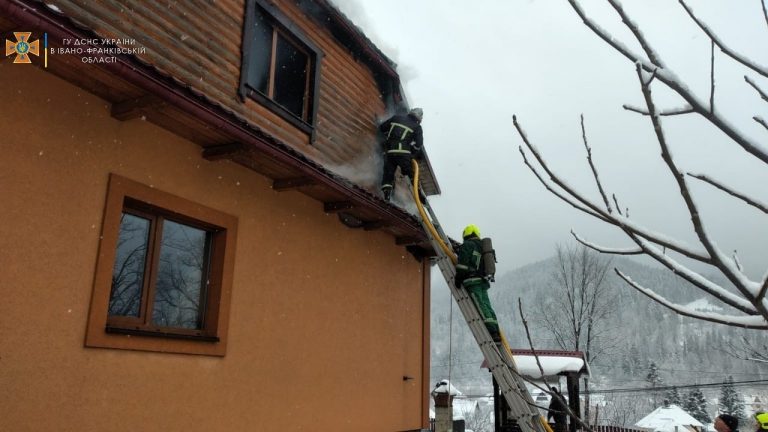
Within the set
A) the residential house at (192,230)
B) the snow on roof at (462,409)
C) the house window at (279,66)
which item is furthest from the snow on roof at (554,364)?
the snow on roof at (462,409)

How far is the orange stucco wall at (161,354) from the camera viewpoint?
3.51 metres

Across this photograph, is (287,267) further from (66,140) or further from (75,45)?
(75,45)

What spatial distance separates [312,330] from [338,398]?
880mm

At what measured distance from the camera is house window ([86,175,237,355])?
13.2 ft

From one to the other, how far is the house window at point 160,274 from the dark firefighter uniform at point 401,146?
3.30m

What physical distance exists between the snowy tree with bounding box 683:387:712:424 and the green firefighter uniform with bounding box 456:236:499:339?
5117 cm

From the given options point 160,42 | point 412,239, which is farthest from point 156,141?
point 412,239

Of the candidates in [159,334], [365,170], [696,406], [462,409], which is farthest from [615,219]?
[696,406]

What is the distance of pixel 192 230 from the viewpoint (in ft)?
16.2

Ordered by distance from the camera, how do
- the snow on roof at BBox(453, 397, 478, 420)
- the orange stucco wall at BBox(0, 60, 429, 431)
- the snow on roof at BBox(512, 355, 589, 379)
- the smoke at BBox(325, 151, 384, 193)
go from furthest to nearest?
the snow on roof at BBox(453, 397, 478, 420) → the snow on roof at BBox(512, 355, 589, 379) → the smoke at BBox(325, 151, 384, 193) → the orange stucco wall at BBox(0, 60, 429, 431)

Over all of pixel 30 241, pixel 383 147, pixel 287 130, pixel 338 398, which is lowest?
pixel 338 398

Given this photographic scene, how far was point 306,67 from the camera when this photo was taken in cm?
722

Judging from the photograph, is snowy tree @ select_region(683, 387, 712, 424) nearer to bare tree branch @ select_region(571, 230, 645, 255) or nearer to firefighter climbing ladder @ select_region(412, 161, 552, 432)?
firefighter climbing ladder @ select_region(412, 161, 552, 432)

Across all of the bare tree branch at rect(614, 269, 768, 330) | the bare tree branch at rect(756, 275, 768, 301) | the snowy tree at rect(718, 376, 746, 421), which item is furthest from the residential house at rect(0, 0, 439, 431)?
the snowy tree at rect(718, 376, 746, 421)
